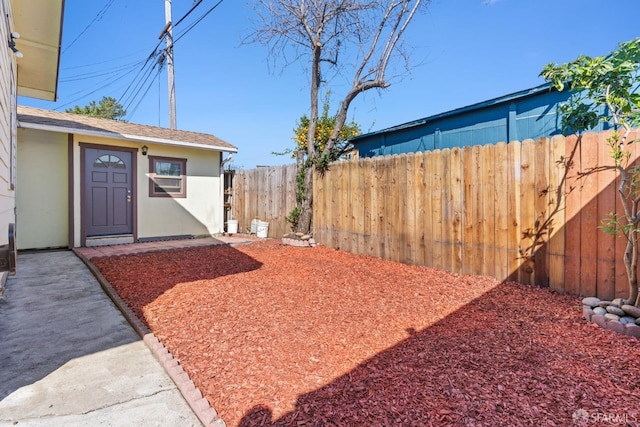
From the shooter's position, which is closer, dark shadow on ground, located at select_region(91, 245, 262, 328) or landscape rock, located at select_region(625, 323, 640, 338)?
landscape rock, located at select_region(625, 323, 640, 338)

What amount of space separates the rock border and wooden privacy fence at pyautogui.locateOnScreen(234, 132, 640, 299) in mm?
437

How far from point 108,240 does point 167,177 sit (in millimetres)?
2022

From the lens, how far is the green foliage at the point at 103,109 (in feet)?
79.8

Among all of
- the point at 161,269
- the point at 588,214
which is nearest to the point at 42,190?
the point at 161,269

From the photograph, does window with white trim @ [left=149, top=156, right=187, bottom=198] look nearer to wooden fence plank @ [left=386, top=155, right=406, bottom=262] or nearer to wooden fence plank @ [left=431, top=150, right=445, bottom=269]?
wooden fence plank @ [left=386, top=155, right=406, bottom=262]

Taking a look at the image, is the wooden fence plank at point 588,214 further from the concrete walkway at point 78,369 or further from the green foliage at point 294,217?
the green foliage at point 294,217

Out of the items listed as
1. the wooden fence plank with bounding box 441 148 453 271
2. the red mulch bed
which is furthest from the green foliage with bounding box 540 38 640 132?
the red mulch bed

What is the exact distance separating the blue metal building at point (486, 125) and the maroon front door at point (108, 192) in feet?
22.5

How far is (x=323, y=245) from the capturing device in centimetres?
691

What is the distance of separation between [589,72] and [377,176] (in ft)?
10.2

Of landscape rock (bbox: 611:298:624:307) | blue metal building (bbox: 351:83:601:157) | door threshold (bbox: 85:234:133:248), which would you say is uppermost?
blue metal building (bbox: 351:83:601:157)

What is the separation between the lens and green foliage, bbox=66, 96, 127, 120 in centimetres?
2431

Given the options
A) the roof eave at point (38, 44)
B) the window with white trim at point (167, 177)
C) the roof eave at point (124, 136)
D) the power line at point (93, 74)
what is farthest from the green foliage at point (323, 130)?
the power line at point (93, 74)

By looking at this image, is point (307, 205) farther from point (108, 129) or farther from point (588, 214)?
point (588, 214)
